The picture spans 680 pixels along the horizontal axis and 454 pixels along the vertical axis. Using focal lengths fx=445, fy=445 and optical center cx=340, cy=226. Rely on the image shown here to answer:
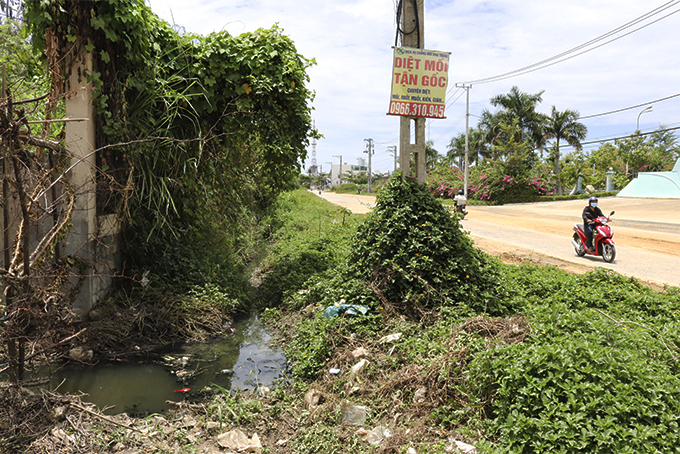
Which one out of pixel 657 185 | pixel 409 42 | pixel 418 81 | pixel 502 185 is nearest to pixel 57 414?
pixel 418 81

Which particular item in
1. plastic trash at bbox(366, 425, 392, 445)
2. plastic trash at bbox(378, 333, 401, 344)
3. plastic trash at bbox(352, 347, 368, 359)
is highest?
plastic trash at bbox(378, 333, 401, 344)

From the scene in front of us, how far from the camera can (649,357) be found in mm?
3350

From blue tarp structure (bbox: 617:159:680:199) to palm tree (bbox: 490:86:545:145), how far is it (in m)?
10.9

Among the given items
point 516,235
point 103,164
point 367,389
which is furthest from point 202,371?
point 516,235

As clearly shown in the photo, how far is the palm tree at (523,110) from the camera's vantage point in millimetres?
39375

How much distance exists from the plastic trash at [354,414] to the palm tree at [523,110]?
39406mm

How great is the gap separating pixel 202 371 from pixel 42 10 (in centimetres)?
458

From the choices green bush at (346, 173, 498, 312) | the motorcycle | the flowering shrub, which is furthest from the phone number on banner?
the flowering shrub

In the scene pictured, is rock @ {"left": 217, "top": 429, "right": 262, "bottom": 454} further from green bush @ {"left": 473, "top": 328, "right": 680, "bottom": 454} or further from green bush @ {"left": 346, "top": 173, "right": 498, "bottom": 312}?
green bush @ {"left": 346, "top": 173, "right": 498, "bottom": 312}

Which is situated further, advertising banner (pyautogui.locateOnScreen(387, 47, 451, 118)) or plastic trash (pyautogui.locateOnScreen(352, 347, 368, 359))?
advertising banner (pyautogui.locateOnScreen(387, 47, 451, 118))

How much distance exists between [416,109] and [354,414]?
411 centimetres

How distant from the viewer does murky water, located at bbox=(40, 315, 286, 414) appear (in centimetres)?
451

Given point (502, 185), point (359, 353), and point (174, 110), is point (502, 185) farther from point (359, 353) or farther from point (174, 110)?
point (359, 353)

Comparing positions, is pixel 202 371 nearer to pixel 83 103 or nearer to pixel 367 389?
pixel 367 389
